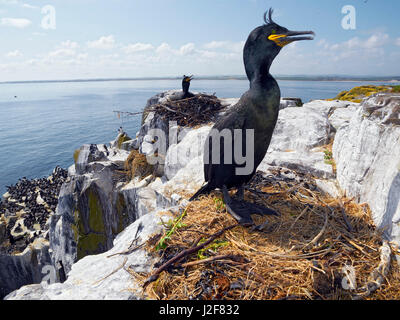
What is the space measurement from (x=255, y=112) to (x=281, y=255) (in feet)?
5.19

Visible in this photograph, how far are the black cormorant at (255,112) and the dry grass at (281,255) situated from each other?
0.31 meters

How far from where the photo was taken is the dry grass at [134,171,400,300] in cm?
192

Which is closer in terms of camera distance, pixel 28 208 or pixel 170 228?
pixel 170 228

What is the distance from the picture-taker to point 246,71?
3.01 m

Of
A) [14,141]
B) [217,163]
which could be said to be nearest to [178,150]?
[217,163]

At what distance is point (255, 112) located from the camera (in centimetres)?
284

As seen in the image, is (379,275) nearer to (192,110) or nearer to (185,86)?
(192,110)

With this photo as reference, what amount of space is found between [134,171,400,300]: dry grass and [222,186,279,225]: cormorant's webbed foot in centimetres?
8

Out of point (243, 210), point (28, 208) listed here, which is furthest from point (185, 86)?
point (28, 208)

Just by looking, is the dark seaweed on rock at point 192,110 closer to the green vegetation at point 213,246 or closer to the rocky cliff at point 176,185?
the rocky cliff at point 176,185

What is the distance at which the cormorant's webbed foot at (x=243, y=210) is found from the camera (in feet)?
9.36

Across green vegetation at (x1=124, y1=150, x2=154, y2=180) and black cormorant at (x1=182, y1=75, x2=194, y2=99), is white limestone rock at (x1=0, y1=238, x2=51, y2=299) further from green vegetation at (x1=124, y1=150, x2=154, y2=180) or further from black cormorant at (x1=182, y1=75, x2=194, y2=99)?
black cormorant at (x1=182, y1=75, x2=194, y2=99)

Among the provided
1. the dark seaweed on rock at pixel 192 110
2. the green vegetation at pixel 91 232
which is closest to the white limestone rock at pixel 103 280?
the dark seaweed on rock at pixel 192 110
